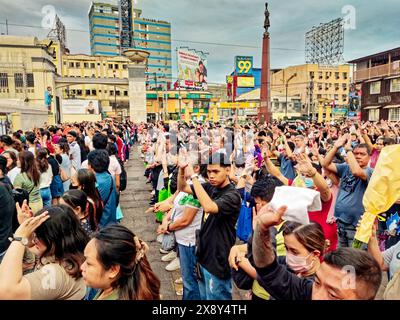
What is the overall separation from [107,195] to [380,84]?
1355 inches

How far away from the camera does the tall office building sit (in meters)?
72.4

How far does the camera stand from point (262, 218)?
4.40 feet

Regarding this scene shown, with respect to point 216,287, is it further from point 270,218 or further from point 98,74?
point 98,74

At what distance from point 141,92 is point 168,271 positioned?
32.9 meters

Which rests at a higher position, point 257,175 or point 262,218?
point 262,218

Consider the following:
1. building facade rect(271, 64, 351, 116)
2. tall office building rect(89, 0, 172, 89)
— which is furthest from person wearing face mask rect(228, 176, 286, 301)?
tall office building rect(89, 0, 172, 89)

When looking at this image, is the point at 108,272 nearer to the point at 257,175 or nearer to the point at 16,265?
the point at 16,265

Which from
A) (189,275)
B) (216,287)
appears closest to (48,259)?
(216,287)

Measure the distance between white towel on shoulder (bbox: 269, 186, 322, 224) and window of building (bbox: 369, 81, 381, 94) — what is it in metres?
35.3

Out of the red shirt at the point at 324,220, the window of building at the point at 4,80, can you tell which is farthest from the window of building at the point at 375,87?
the window of building at the point at 4,80

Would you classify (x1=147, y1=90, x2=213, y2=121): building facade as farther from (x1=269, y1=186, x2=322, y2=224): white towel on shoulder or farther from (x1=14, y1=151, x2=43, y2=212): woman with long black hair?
(x1=269, y1=186, x2=322, y2=224): white towel on shoulder

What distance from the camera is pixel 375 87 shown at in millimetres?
31062

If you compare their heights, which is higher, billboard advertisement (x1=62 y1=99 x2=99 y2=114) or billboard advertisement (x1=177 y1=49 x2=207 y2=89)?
billboard advertisement (x1=177 y1=49 x2=207 y2=89)

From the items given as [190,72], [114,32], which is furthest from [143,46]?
[190,72]
